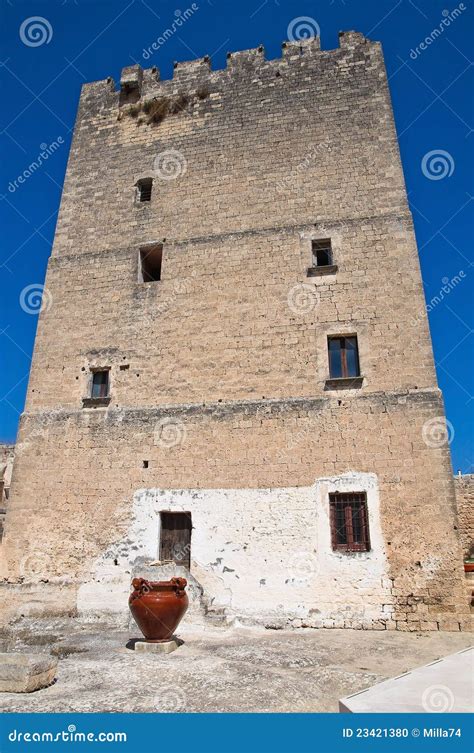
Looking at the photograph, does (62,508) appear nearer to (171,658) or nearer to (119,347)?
(119,347)

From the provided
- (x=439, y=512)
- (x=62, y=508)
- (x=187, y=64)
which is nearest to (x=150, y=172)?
(x=187, y=64)

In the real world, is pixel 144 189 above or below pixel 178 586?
above

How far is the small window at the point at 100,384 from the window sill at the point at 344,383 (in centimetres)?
521

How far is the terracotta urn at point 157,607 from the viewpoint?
7086 mm

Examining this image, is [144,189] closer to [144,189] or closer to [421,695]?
[144,189]

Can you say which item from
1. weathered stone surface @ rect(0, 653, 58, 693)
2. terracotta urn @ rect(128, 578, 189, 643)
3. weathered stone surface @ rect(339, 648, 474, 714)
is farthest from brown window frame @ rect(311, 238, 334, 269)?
weathered stone surface @ rect(0, 653, 58, 693)

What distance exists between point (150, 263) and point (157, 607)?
9.01 metres

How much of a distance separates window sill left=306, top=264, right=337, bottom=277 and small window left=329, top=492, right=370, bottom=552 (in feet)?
16.2

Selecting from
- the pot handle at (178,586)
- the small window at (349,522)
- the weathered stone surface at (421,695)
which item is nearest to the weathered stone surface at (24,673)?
the pot handle at (178,586)

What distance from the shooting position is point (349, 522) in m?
9.78

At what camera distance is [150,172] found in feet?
45.7

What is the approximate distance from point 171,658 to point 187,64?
1520 cm

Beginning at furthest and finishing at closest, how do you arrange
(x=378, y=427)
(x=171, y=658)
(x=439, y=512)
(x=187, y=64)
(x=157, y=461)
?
(x=187, y=64) < (x=157, y=461) < (x=378, y=427) < (x=439, y=512) < (x=171, y=658)

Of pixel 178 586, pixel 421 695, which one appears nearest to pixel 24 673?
pixel 178 586
